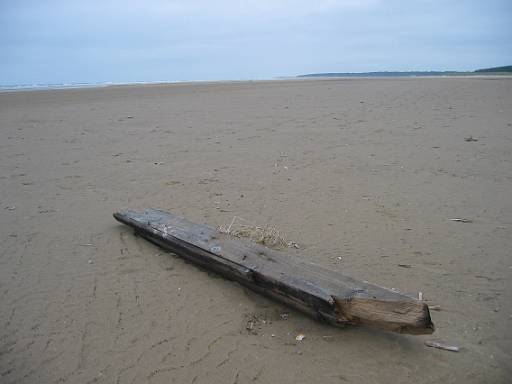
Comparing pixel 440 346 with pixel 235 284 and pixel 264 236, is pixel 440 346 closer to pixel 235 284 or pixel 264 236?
pixel 235 284

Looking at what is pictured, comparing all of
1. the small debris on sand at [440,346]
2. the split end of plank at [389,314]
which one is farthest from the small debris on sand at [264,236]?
the small debris on sand at [440,346]

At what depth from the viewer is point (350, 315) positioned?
210 cm

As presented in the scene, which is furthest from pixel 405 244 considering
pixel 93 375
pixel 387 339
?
pixel 93 375

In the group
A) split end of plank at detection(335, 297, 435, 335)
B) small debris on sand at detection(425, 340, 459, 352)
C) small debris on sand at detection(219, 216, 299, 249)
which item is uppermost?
split end of plank at detection(335, 297, 435, 335)

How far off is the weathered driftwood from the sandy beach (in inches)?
5.9

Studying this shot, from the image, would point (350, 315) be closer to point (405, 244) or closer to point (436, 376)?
point (436, 376)

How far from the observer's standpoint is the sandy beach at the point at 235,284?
211 centimetres

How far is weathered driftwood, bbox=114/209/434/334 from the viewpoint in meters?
1.99

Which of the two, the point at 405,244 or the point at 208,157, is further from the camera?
the point at 208,157

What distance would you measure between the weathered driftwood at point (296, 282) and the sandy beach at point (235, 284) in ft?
0.49

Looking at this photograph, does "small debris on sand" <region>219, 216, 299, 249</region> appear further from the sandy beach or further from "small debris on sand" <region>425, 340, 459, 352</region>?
"small debris on sand" <region>425, 340, 459, 352</region>

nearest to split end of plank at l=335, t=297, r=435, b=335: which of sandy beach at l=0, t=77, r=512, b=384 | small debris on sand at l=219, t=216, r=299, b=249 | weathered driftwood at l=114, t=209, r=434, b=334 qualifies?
weathered driftwood at l=114, t=209, r=434, b=334

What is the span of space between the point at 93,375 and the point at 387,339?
1.71m

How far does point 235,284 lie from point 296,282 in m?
0.67
